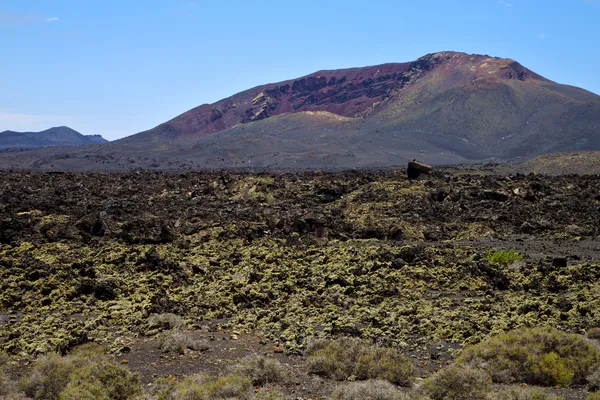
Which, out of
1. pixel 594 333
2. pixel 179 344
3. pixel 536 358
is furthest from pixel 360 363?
pixel 594 333

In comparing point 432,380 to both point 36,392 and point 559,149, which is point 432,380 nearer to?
point 36,392

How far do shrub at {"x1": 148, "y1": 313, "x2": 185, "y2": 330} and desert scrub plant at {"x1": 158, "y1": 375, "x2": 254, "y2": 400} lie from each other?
3.76 m

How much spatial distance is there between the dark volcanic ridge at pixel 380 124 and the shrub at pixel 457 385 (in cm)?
7065

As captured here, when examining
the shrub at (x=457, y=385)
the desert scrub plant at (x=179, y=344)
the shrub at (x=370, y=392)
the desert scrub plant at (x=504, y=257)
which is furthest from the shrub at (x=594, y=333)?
the desert scrub plant at (x=179, y=344)

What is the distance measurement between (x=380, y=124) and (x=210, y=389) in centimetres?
11095

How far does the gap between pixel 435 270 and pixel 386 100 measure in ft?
415

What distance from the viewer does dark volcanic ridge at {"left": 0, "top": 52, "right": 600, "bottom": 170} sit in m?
90.1

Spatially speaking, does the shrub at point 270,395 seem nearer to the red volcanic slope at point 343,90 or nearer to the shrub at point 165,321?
the shrub at point 165,321

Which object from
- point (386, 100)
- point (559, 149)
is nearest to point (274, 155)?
point (559, 149)

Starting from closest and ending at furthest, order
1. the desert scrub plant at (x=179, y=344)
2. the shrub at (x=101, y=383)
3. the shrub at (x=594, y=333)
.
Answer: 1. the shrub at (x=101, y=383)
2. the shrub at (x=594, y=333)
3. the desert scrub plant at (x=179, y=344)

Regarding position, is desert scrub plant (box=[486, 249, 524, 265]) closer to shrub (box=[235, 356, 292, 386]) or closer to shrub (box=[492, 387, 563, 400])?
shrub (box=[492, 387, 563, 400])

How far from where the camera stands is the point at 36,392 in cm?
923

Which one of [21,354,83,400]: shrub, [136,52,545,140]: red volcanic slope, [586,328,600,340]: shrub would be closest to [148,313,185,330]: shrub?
[21,354,83,400]: shrub

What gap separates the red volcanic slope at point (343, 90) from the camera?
140375mm
